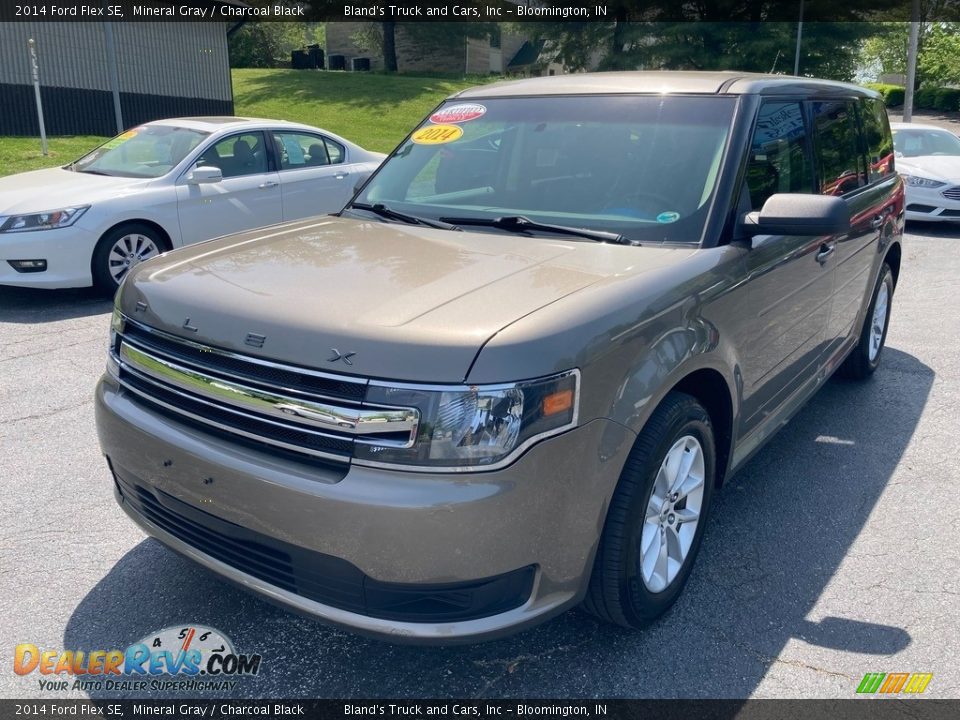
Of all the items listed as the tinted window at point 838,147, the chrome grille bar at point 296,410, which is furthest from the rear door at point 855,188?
the chrome grille bar at point 296,410

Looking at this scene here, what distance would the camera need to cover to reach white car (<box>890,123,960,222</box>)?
1219cm

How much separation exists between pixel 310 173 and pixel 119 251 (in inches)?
90.4

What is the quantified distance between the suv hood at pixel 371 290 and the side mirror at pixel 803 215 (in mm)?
392

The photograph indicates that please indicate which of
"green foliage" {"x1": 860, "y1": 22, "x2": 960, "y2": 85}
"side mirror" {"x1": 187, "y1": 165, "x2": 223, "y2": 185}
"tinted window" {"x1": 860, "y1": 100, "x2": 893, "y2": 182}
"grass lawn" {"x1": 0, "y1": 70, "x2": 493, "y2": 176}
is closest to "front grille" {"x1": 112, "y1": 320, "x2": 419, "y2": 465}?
"tinted window" {"x1": 860, "y1": 100, "x2": 893, "y2": 182}

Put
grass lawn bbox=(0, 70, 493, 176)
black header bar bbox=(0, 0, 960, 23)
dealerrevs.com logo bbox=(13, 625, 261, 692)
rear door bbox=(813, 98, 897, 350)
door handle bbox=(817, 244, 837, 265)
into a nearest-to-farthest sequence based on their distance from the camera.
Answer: dealerrevs.com logo bbox=(13, 625, 261, 692), door handle bbox=(817, 244, 837, 265), rear door bbox=(813, 98, 897, 350), black header bar bbox=(0, 0, 960, 23), grass lawn bbox=(0, 70, 493, 176)

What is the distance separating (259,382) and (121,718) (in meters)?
1.16

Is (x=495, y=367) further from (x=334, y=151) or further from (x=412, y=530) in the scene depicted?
(x=334, y=151)

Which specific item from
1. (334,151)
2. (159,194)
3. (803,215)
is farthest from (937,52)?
(803,215)

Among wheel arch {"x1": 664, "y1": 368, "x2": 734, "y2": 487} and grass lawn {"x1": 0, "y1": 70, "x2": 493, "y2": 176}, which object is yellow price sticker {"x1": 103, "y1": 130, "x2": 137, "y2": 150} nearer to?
wheel arch {"x1": 664, "y1": 368, "x2": 734, "y2": 487}

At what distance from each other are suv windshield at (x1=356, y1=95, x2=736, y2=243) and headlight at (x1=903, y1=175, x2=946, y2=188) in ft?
34.0

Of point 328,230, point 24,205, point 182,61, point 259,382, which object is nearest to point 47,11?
Result: point 182,61

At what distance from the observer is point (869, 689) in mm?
2723

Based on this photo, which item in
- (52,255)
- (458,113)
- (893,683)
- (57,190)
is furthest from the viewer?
(57,190)

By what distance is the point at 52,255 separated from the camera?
7.02 metres
